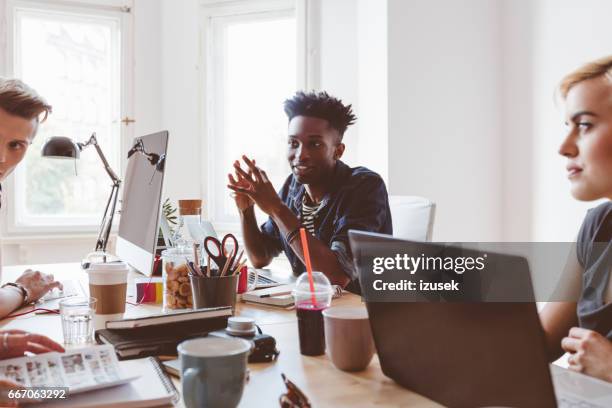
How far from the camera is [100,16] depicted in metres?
3.42

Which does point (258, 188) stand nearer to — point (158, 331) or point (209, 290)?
point (209, 290)

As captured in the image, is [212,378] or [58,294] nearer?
[212,378]

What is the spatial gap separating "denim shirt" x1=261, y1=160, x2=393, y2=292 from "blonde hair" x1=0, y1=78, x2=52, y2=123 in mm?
969

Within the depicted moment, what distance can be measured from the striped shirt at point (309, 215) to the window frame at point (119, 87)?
5.98 ft

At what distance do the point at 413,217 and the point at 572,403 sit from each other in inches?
47.0

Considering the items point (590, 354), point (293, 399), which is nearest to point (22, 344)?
point (293, 399)

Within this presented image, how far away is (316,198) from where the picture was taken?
198cm

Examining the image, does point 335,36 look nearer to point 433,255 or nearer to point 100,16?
point 100,16

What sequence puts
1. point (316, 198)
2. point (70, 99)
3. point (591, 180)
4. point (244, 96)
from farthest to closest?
1. point (244, 96)
2. point (70, 99)
3. point (316, 198)
4. point (591, 180)

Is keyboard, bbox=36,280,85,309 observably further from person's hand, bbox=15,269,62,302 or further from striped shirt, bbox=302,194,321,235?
striped shirt, bbox=302,194,321,235

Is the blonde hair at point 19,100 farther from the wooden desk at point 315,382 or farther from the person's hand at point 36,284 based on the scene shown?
the wooden desk at point 315,382

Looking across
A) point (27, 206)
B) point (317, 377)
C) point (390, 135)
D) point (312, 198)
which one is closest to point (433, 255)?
point (317, 377)

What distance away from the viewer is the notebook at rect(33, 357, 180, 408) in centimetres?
66

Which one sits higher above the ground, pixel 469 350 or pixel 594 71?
pixel 594 71
